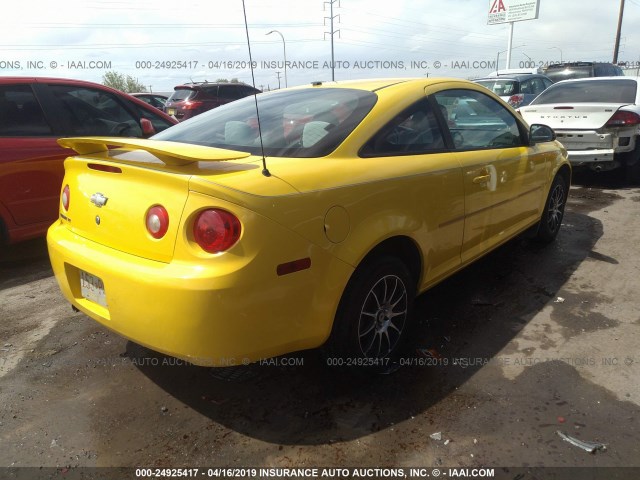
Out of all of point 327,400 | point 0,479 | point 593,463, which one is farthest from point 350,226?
point 0,479

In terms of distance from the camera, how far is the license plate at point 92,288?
2.19m

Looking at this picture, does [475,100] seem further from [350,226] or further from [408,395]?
[408,395]

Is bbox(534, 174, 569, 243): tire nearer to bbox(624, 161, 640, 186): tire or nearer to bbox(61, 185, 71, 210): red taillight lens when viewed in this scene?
bbox(624, 161, 640, 186): tire

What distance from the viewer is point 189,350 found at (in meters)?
1.94

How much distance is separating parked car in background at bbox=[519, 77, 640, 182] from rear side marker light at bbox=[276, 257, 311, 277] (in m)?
5.82

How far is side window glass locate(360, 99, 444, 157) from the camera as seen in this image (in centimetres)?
250

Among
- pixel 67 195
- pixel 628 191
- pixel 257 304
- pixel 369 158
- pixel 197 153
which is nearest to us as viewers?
pixel 257 304

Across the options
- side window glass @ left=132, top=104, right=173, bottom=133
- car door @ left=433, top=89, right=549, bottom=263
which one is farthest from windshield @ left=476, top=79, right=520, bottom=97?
side window glass @ left=132, top=104, right=173, bottom=133

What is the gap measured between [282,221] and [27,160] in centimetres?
329

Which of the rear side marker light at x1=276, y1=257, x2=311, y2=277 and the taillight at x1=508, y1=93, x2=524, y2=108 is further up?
the rear side marker light at x1=276, y1=257, x2=311, y2=277

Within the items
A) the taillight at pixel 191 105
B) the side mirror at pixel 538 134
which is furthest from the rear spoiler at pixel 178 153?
the taillight at pixel 191 105

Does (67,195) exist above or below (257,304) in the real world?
above

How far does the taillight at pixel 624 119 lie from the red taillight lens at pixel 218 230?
6245 millimetres

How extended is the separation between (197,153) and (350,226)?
73cm
